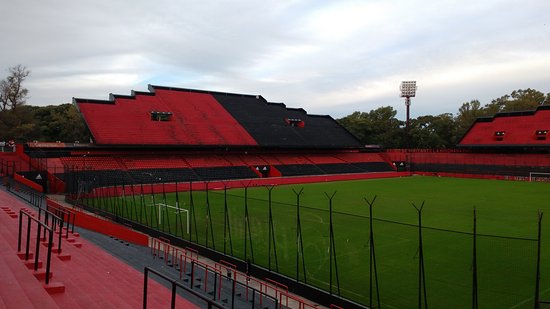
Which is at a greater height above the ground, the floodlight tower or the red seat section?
the floodlight tower

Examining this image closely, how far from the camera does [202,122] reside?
5856 centimetres

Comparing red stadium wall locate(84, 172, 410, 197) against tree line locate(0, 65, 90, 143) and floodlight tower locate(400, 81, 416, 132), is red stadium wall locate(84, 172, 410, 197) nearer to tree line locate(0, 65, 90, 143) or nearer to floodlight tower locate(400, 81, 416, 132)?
tree line locate(0, 65, 90, 143)

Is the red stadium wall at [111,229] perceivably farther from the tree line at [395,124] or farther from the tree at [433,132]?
the tree at [433,132]

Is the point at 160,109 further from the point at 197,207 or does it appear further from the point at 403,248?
the point at 403,248

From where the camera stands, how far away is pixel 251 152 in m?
60.2

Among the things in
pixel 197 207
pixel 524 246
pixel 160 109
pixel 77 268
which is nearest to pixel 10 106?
pixel 160 109

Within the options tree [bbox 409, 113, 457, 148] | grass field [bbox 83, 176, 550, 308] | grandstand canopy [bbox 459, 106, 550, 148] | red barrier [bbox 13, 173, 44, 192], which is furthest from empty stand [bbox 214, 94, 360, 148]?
grass field [bbox 83, 176, 550, 308]

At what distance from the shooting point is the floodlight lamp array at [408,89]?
299 feet

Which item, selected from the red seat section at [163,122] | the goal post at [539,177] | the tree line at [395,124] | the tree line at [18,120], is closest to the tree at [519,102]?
the tree line at [395,124]

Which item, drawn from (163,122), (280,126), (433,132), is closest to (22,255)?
(163,122)

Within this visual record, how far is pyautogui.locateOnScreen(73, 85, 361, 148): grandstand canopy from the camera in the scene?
50531 mm

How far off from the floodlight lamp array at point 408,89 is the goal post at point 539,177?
4031 cm

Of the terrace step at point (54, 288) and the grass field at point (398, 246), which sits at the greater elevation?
the terrace step at point (54, 288)

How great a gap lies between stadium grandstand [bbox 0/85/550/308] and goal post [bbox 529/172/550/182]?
0.89 feet
